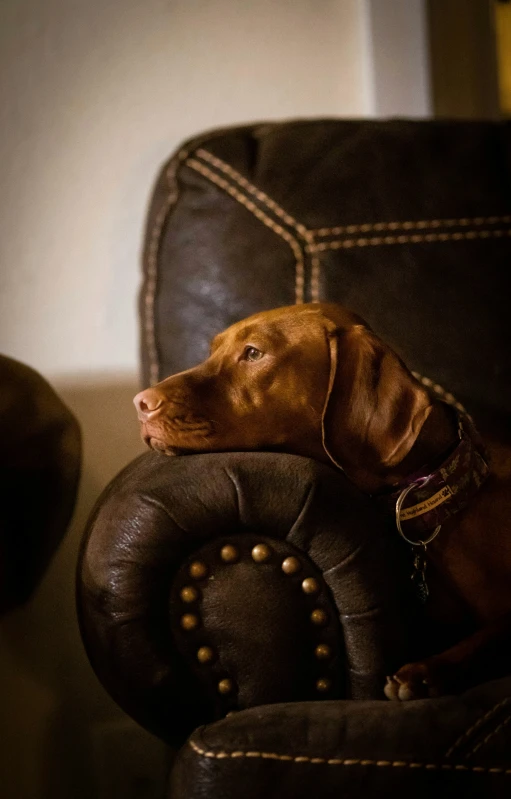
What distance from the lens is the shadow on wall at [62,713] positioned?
1.60m

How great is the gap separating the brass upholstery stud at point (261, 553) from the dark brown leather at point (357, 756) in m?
0.20

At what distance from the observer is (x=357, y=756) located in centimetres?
72

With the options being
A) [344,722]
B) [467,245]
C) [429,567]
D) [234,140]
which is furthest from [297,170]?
[344,722]

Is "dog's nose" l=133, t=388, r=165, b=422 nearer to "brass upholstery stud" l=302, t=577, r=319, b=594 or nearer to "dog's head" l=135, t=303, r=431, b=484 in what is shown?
"dog's head" l=135, t=303, r=431, b=484

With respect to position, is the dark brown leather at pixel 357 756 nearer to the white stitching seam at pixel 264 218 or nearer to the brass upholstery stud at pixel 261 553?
the brass upholstery stud at pixel 261 553

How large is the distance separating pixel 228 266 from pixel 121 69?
70 cm

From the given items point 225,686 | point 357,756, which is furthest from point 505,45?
point 357,756

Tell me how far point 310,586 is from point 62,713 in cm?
100

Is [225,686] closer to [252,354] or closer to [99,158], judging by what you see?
[252,354]

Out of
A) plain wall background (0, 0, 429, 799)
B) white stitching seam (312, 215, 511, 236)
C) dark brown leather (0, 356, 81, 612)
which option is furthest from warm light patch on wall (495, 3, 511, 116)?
dark brown leather (0, 356, 81, 612)

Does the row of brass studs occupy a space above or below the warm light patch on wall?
below

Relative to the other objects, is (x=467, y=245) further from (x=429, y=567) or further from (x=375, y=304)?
(x=429, y=567)

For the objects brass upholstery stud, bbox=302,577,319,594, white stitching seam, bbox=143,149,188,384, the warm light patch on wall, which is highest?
the warm light patch on wall

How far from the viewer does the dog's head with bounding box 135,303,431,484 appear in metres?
1.07
